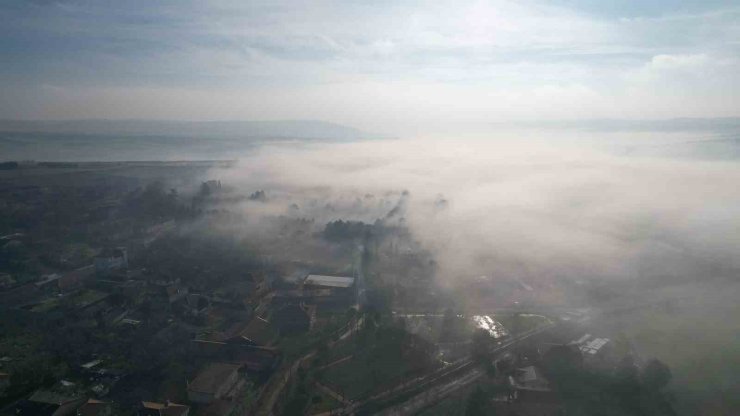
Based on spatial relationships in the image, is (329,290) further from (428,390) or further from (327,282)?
(428,390)

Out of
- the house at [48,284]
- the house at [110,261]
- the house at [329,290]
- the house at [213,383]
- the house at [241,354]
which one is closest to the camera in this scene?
the house at [213,383]

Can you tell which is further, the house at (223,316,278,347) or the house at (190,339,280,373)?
the house at (223,316,278,347)

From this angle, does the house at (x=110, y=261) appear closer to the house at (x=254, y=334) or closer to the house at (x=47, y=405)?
the house at (x=254, y=334)

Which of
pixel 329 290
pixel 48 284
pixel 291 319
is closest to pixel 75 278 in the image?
pixel 48 284

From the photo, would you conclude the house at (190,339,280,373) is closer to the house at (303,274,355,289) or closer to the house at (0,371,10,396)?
the house at (0,371,10,396)

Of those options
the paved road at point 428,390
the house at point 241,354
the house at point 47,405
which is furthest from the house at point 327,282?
the house at point 47,405

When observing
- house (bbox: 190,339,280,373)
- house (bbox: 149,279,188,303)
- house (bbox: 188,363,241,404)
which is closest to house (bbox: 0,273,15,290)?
house (bbox: 149,279,188,303)
